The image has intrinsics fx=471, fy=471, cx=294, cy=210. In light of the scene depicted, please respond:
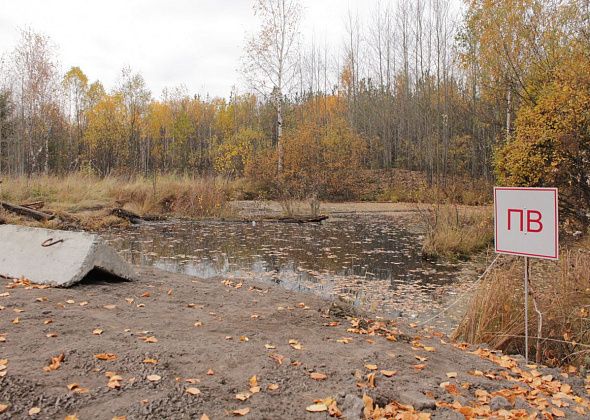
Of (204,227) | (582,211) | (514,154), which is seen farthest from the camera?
(204,227)

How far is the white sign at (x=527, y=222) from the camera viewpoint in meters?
4.33

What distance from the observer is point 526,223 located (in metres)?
4.52

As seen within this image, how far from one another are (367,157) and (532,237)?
95.7 feet

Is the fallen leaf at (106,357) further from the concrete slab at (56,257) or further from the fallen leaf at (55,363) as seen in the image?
the concrete slab at (56,257)

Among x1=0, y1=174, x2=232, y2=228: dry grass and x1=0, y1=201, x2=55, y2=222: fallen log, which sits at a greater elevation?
x1=0, y1=174, x2=232, y2=228: dry grass

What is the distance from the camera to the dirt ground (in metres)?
2.83

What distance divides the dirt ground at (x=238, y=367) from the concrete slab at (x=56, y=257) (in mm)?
371

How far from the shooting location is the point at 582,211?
9375 millimetres

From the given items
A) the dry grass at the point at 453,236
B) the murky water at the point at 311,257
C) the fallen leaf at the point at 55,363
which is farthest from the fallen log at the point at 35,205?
the fallen leaf at the point at 55,363

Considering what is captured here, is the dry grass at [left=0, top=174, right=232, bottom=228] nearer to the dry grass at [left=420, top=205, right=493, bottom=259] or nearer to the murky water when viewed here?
the murky water

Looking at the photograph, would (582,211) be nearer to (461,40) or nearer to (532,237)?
(532,237)

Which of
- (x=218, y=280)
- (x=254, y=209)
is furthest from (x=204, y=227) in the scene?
(x=218, y=280)

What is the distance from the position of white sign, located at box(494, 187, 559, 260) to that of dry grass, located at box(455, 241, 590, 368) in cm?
59

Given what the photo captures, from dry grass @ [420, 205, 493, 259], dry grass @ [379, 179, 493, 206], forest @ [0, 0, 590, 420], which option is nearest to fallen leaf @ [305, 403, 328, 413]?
forest @ [0, 0, 590, 420]
